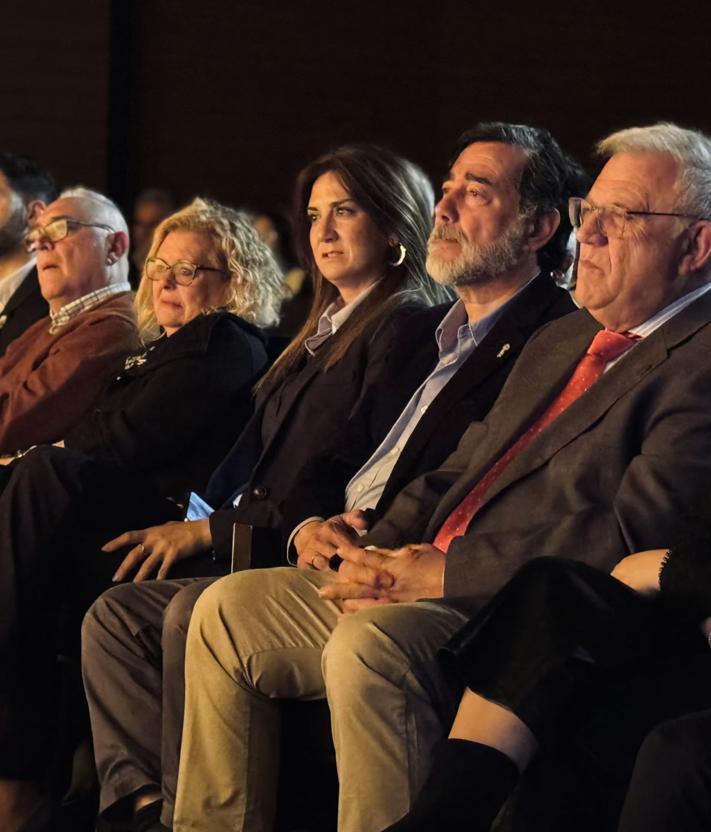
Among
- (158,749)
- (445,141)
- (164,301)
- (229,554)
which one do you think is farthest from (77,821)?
(445,141)

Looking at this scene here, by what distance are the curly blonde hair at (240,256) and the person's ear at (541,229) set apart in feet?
3.11

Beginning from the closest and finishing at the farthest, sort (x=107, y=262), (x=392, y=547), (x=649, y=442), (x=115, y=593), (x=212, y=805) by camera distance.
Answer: (x=649, y=442) → (x=212, y=805) → (x=392, y=547) → (x=115, y=593) → (x=107, y=262)

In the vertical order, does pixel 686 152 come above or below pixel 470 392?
above

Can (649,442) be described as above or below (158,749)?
above

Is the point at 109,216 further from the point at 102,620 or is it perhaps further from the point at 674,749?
the point at 674,749

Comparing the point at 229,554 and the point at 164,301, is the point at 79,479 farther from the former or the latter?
the point at 164,301

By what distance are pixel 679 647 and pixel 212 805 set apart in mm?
810

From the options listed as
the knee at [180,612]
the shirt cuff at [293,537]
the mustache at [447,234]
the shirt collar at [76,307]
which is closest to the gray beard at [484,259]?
the mustache at [447,234]

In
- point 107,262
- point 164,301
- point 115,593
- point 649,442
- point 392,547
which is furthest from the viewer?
point 107,262

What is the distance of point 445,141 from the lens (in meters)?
6.95

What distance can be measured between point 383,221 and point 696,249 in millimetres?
989

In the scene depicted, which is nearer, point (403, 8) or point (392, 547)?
point (392, 547)

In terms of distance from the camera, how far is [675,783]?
5.14 ft

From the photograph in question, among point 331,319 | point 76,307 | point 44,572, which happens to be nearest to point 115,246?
point 76,307
